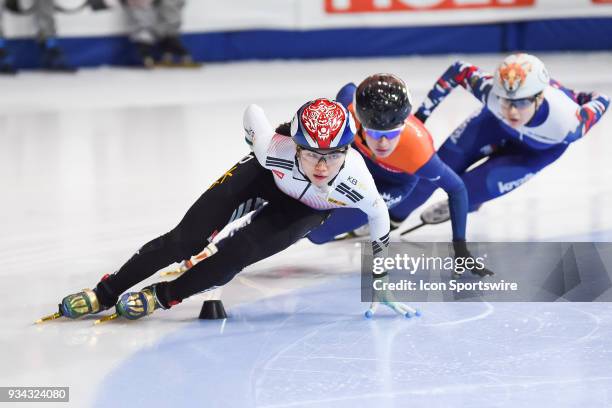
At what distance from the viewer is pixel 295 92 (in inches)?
436

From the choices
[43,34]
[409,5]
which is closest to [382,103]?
[43,34]

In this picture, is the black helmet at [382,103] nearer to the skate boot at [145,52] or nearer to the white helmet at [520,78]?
the white helmet at [520,78]

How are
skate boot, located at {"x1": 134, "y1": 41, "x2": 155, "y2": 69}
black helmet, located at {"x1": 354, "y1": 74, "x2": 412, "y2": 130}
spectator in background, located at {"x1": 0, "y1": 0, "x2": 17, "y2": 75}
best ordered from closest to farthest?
1. black helmet, located at {"x1": 354, "y1": 74, "x2": 412, "y2": 130}
2. spectator in background, located at {"x1": 0, "y1": 0, "x2": 17, "y2": 75}
3. skate boot, located at {"x1": 134, "y1": 41, "x2": 155, "y2": 69}

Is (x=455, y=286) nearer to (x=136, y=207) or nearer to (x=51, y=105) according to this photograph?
(x=136, y=207)

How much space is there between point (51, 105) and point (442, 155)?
210 inches

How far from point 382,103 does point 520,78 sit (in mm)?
937

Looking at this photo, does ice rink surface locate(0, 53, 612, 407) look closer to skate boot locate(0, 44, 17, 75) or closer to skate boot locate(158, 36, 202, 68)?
skate boot locate(0, 44, 17, 75)

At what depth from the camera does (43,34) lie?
40.4 feet

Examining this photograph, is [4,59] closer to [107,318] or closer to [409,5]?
[409,5]

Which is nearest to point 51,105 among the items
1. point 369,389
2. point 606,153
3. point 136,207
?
point 136,207

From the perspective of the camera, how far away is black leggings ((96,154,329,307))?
189 inches

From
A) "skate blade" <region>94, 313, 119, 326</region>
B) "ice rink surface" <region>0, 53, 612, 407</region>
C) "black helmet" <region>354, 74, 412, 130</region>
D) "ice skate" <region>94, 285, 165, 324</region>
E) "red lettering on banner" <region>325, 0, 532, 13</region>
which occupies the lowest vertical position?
"ice rink surface" <region>0, 53, 612, 407</region>

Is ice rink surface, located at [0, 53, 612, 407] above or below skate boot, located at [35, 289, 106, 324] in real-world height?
below

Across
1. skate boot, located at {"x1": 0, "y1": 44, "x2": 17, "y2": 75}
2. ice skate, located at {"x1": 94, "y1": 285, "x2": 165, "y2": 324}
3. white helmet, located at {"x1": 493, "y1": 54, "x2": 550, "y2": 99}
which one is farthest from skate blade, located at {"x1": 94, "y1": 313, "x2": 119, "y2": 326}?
skate boot, located at {"x1": 0, "y1": 44, "x2": 17, "y2": 75}
